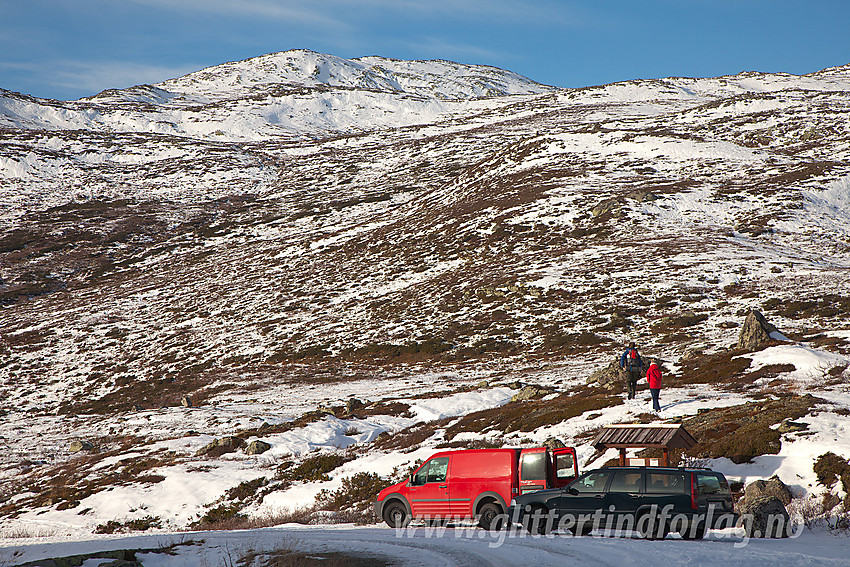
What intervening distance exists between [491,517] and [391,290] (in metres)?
46.9

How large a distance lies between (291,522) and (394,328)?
3451 cm

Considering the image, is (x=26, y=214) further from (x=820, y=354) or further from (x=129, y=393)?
(x=820, y=354)

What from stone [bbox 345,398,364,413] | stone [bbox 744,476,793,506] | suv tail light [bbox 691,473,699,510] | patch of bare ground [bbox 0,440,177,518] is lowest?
patch of bare ground [bbox 0,440,177,518]

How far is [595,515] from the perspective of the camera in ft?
41.4

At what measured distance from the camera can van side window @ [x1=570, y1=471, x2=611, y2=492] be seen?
41.9 feet

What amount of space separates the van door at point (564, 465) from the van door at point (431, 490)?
101 inches

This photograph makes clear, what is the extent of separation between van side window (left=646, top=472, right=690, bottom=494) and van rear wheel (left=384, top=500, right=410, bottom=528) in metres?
5.77

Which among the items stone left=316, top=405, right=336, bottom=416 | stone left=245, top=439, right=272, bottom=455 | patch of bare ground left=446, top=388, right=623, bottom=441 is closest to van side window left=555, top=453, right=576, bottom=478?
patch of bare ground left=446, top=388, right=623, bottom=441

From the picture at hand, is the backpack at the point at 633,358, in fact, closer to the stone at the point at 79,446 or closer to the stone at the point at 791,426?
the stone at the point at 791,426

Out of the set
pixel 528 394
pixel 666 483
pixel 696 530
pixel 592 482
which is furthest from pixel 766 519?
pixel 528 394

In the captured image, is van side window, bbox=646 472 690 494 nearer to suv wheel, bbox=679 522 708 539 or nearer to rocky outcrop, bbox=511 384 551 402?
suv wheel, bbox=679 522 708 539

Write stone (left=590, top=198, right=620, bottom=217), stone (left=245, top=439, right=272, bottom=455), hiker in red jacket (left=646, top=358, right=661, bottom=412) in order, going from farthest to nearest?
stone (left=590, top=198, right=620, bottom=217), stone (left=245, top=439, right=272, bottom=455), hiker in red jacket (left=646, top=358, right=661, bottom=412)

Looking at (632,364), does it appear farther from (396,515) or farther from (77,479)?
(77,479)

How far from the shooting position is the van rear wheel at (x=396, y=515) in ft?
48.9
